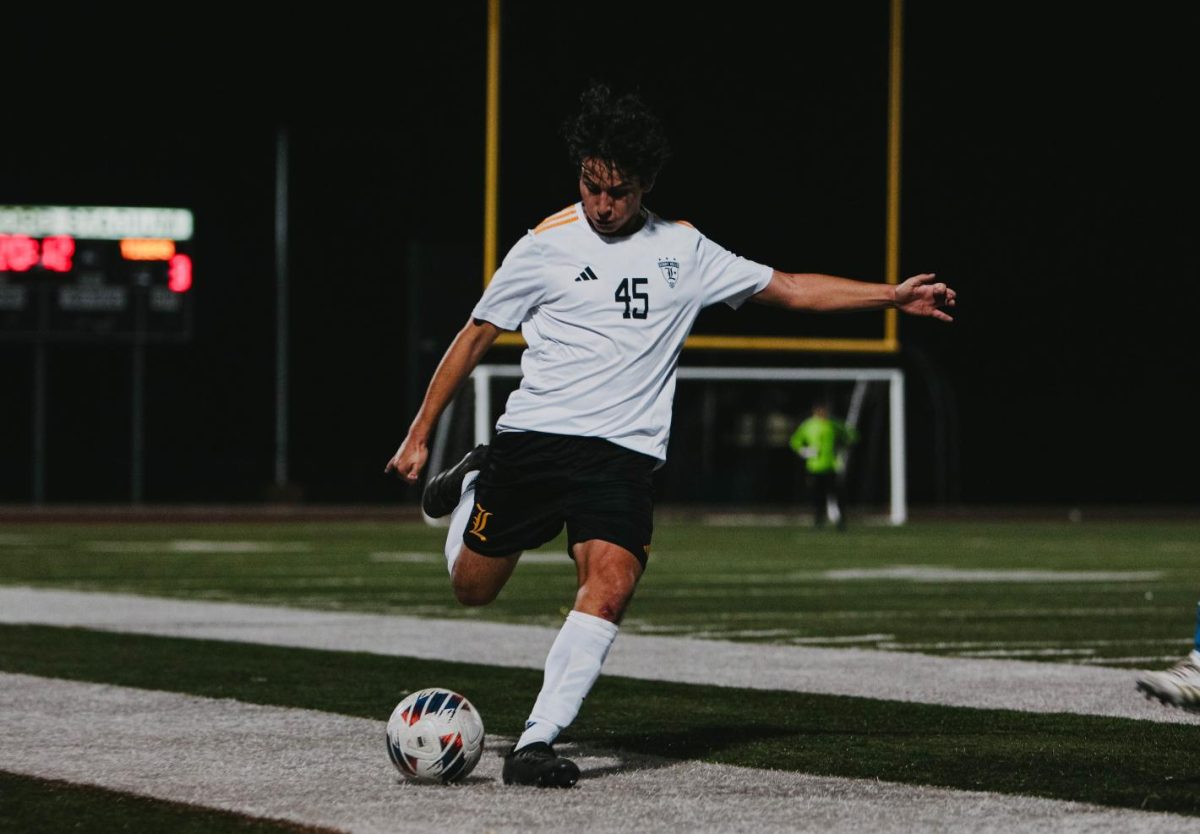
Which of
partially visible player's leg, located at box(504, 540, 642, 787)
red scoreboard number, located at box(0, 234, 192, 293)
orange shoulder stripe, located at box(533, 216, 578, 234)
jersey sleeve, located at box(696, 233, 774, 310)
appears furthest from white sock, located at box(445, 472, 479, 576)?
red scoreboard number, located at box(0, 234, 192, 293)

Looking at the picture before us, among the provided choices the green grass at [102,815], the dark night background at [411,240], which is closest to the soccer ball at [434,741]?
the green grass at [102,815]

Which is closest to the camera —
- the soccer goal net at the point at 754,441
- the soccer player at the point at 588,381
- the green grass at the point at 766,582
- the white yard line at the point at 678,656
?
the soccer player at the point at 588,381

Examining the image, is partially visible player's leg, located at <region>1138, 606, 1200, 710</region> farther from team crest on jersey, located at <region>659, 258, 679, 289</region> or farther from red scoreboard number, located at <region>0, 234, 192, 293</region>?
red scoreboard number, located at <region>0, 234, 192, 293</region>

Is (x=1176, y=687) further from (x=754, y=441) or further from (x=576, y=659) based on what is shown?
(x=754, y=441)

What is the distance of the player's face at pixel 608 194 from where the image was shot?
6137 millimetres

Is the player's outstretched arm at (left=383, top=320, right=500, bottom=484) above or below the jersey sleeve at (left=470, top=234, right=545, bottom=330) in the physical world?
below

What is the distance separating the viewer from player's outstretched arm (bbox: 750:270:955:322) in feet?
21.3

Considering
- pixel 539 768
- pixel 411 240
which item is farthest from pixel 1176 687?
pixel 411 240

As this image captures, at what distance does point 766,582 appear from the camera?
16766 mm

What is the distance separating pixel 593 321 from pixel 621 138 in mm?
528

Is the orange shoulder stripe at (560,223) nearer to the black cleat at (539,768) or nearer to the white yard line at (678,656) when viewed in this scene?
the black cleat at (539,768)

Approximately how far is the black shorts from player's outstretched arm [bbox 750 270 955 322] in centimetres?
66

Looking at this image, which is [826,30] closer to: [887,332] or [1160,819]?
[887,332]

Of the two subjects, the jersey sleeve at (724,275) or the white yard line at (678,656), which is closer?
the jersey sleeve at (724,275)
